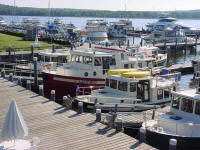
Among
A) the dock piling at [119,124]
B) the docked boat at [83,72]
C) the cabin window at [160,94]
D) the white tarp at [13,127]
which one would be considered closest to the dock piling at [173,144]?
the dock piling at [119,124]

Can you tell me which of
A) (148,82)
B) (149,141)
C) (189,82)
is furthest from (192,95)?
(189,82)

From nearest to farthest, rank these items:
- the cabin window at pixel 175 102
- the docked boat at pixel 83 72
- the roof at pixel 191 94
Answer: the roof at pixel 191 94 < the cabin window at pixel 175 102 < the docked boat at pixel 83 72

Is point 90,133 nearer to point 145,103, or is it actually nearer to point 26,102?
point 26,102

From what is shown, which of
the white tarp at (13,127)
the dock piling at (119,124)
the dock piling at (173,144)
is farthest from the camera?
the dock piling at (119,124)

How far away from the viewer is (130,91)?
2120 cm

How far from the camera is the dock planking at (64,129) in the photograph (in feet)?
43.2

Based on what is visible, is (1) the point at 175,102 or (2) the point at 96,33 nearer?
(1) the point at 175,102

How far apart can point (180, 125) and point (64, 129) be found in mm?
5752

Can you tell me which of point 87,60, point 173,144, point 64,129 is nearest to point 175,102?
point 173,144

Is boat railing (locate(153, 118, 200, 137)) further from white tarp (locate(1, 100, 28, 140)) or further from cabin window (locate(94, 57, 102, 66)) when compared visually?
cabin window (locate(94, 57, 102, 66))

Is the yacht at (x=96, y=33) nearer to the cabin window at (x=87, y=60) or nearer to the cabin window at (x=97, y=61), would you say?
the cabin window at (x=87, y=60)

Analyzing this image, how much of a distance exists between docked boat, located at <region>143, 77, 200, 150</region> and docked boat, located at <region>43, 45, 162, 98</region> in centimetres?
993

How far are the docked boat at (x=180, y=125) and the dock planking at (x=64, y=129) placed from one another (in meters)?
2.65

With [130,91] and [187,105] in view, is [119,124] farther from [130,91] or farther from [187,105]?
[130,91]
